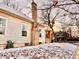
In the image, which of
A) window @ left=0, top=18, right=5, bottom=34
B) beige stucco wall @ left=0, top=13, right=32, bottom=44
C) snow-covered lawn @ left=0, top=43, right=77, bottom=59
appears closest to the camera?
snow-covered lawn @ left=0, top=43, right=77, bottom=59

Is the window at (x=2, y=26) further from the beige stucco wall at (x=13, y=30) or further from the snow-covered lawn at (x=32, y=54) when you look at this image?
the snow-covered lawn at (x=32, y=54)

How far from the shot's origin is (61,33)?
190 feet

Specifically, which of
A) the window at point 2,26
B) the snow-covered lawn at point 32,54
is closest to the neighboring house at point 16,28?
the window at point 2,26

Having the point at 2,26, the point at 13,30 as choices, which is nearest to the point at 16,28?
the point at 13,30

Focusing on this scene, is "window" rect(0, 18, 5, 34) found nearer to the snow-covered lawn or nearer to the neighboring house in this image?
the neighboring house

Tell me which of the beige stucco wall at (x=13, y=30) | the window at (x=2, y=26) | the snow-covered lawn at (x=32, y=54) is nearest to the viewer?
the snow-covered lawn at (x=32, y=54)

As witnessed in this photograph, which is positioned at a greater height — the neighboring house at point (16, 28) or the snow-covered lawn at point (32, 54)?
the neighboring house at point (16, 28)

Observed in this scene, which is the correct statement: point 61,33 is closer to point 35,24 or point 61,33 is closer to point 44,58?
point 35,24

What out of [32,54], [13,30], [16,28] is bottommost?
[32,54]

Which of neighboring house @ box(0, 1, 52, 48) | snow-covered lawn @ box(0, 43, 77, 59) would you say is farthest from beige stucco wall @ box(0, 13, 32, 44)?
snow-covered lawn @ box(0, 43, 77, 59)

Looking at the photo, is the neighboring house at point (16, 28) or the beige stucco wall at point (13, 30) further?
the beige stucco wall at point (13, 30)

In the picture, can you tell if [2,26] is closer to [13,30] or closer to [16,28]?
[13,30]

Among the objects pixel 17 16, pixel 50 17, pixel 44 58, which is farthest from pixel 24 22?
pixel 50 17

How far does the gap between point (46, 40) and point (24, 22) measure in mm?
13390
